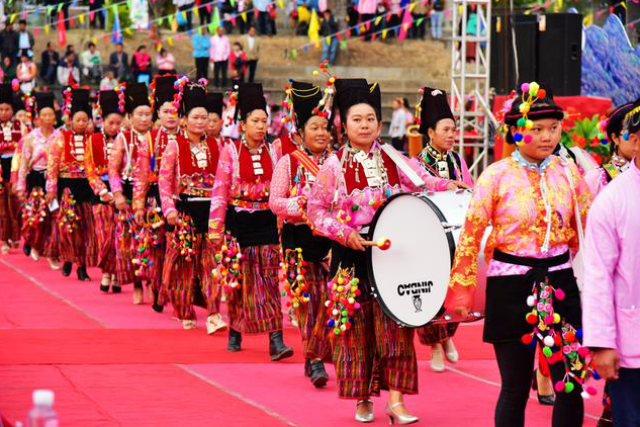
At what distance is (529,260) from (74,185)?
9.96 m

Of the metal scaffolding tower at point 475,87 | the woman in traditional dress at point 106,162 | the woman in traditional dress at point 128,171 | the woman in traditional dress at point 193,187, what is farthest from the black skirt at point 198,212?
the metal scaffolding tower at point 475,87

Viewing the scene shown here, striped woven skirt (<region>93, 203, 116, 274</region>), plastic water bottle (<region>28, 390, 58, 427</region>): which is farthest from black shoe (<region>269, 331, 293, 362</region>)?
plastic water bottle (<region>28, 390, 58, 427</region>)

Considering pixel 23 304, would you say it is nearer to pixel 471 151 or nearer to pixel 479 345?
pixel 479 345

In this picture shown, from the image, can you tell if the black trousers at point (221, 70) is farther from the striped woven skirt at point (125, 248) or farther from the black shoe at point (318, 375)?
the black shoe at point (318, 375)

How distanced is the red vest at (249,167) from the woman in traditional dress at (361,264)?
94.3 inches

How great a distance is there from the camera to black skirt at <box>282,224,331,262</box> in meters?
8.78

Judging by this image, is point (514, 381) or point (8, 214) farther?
point (8, 214)

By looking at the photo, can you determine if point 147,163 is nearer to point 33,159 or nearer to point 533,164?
point 33,159

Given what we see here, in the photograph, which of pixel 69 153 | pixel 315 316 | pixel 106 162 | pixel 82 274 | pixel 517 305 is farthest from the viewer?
pixel 82 274

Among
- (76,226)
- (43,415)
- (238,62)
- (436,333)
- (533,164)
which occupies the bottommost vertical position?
(436,333)

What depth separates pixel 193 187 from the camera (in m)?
11.0

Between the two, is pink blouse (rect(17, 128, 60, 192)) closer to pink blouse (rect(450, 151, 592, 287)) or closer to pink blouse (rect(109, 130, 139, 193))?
pink blouse (rect(109, 130, 139, 193))

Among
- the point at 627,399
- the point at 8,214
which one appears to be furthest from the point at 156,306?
the point at 627,399

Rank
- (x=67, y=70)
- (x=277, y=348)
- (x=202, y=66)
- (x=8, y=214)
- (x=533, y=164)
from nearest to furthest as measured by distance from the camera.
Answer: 1. (x=533, y=164)
2. (x=277, y=348)
3. (x=8, y=214)
4. (x=67, y=70)
5. (x=202, y=66)
